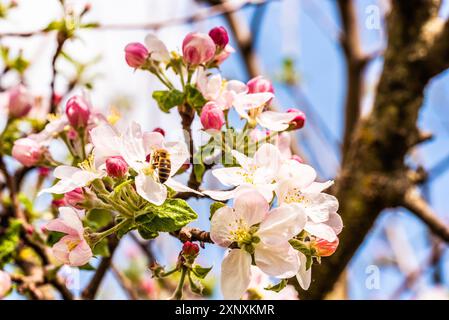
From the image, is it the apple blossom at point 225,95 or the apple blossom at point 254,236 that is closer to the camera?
the apple blossom at point 254,236

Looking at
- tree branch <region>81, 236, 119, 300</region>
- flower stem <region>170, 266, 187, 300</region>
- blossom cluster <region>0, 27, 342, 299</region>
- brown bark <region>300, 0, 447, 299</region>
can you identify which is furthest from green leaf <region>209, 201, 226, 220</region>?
brown bark <region>300, 0, 447, 299</region>

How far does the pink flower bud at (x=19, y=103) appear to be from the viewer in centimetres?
151

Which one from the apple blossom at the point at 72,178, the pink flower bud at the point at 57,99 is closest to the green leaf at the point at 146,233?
the apple blossom at the point at 72,178

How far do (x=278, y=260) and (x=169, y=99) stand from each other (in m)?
0.39

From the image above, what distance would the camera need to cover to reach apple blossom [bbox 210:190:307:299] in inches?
33.3

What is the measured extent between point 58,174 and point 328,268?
3.40 feet

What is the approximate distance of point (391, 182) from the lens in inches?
72.2

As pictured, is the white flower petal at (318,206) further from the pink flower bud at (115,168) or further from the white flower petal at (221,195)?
the pink flower bud at (115,168)

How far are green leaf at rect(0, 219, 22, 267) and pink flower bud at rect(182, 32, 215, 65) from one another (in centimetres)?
53

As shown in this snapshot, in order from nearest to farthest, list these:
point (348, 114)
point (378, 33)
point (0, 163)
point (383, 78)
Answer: point (0, 163), point (383, 78), point (348, 114), point (378, 33)

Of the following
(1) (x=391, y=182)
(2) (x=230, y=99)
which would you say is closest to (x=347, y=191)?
(1) (x=391, y=182)

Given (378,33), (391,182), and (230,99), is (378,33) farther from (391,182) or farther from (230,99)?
(230,99)

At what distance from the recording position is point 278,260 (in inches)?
34.2

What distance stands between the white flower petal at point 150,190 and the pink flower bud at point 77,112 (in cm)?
34
